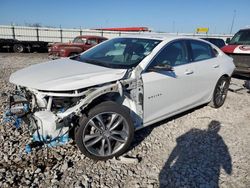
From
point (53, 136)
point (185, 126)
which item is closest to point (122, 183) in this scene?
point (53, 136)

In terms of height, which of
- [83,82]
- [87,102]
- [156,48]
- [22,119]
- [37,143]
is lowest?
[37,143]

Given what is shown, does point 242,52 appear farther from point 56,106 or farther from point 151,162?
point 56,106

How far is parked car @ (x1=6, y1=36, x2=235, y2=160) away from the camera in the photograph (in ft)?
8.98

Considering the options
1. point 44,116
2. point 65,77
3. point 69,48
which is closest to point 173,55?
point 65,77

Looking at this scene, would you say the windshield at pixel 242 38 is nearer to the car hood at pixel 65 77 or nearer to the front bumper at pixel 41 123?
the car hood at pixel 65 77

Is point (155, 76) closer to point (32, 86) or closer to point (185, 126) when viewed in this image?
point (185, 126)

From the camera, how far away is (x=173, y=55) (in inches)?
146

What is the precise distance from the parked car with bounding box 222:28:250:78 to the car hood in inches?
248

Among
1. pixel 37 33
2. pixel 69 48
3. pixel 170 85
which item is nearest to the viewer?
pixel 170 85

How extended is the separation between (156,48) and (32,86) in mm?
1864

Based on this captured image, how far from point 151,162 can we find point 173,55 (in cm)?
176

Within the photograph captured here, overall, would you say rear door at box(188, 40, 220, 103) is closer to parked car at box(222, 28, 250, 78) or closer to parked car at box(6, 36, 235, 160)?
parked car at box(6, 36, 235, 160)

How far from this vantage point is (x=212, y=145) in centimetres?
357

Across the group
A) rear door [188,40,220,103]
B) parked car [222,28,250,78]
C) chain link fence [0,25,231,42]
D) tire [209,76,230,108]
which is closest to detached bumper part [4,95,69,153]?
rear door [188,40,220,103]
